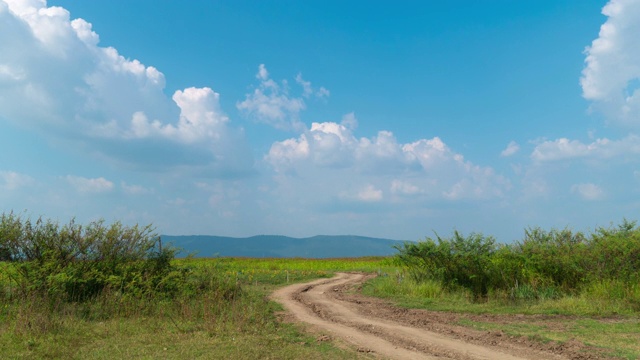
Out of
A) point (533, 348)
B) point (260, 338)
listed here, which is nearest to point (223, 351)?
point (260, 338)

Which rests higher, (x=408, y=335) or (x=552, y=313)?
(x=552, y=313)

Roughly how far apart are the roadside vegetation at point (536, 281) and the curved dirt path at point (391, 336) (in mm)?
1813

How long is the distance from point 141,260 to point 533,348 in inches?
517

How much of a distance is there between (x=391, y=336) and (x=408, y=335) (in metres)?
0.50

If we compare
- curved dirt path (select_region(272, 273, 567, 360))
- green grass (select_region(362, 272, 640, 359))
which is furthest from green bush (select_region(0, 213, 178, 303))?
green grass (select_region(362, 272, 640, 359))

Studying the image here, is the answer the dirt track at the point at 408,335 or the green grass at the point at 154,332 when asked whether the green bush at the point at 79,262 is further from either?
the dirt track at the point at 408,335

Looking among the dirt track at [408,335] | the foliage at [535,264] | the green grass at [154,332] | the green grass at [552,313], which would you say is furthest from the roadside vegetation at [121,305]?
the foliage at [535,264]

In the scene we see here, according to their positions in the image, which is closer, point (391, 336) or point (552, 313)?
point (391, 336)

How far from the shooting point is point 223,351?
388 inches

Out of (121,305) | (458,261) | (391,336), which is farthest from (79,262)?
(458,261)

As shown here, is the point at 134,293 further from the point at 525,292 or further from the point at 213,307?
the point at 525,292

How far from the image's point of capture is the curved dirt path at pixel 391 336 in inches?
407

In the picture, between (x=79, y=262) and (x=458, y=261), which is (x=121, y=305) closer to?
(x=79, y=262)

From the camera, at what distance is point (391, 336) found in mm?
12297
